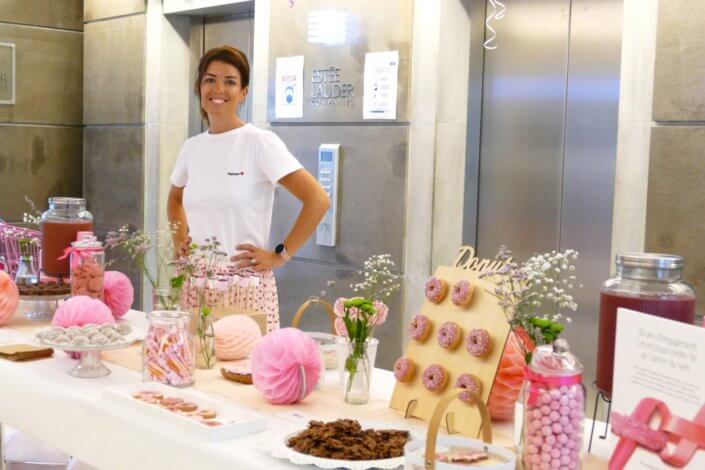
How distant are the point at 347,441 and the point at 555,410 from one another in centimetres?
45

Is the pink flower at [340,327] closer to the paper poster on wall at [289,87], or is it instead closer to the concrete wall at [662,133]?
the concrete wall at [662,133]

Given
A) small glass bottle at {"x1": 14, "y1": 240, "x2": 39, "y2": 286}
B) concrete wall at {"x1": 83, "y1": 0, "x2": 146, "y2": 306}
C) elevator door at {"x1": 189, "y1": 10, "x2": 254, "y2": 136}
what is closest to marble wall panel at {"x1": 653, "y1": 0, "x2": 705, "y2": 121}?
small glass bottle at {"x1": 14, "y1": 240, "x2": 39, "y2": 286}

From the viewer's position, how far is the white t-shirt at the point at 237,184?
3607 millimetres

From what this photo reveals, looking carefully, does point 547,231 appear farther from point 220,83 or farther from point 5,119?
point 5,119

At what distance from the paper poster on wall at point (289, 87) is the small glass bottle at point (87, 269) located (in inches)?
93.5

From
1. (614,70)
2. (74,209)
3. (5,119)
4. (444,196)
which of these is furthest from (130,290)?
(5,119)

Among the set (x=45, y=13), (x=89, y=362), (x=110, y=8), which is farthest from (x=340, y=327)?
(x=45, y=13)

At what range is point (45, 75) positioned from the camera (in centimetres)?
676

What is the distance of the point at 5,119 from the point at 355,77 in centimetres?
301

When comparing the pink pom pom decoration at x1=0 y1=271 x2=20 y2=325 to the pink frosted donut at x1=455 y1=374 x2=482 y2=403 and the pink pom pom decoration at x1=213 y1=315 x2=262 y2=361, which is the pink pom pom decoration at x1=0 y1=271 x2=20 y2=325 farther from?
the pink frosted donut at x1=455 y1=374 x2=482 y2=403

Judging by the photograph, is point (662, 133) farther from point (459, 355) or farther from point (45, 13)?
point (45, 13)

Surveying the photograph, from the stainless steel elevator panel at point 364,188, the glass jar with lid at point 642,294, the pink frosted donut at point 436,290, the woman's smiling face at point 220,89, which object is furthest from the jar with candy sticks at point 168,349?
the stainless steel elevator panel at point 364,188

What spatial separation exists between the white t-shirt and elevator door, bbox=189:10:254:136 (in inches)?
85.7

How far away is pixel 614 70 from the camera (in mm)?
3971
